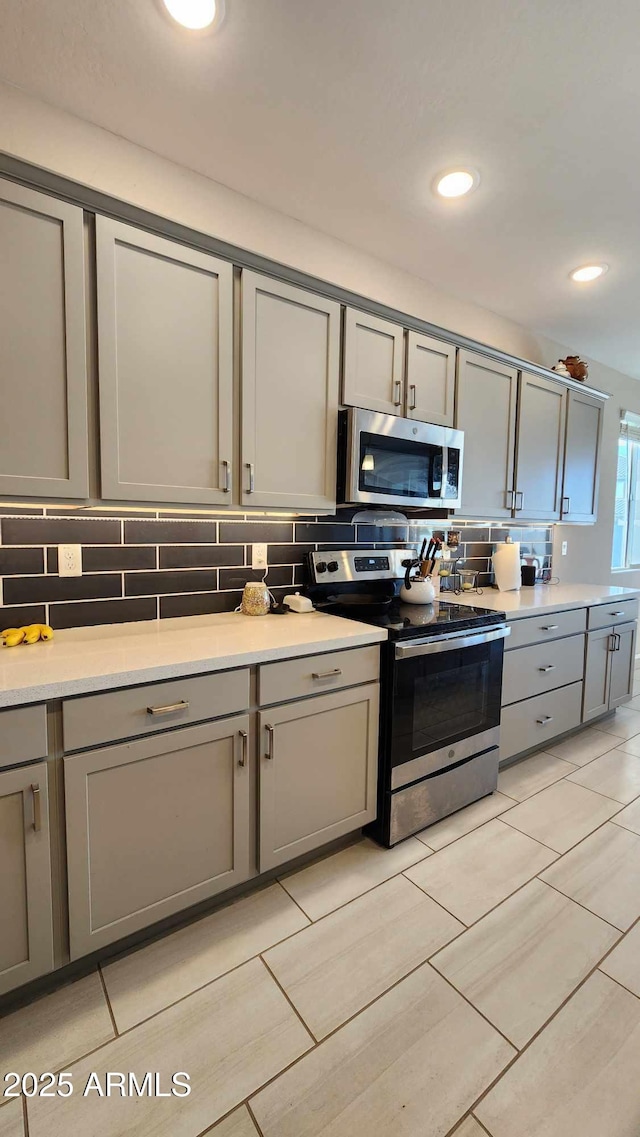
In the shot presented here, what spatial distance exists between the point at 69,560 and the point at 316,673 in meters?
1.01

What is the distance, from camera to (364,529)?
8.55ft

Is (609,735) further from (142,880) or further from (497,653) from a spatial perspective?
(142,880)

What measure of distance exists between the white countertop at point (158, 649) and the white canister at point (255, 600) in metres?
0.03

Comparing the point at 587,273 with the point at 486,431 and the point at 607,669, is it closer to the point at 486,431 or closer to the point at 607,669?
the point at 486,431

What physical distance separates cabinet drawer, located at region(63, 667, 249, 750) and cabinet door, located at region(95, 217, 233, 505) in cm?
66

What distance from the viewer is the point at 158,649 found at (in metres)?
1.51

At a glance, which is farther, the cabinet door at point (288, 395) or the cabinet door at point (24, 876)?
the cabinet door at point (288, 395)

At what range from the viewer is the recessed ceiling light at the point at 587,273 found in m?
2.46

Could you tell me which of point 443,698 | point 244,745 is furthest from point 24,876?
point 443,698

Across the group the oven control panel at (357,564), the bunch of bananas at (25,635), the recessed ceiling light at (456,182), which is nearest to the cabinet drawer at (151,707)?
the bunch of bananas at (25,635)

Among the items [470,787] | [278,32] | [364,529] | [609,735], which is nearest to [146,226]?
[278,32]

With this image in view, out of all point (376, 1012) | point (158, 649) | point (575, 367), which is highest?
point (575, 367)

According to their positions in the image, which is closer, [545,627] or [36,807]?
[36,807]

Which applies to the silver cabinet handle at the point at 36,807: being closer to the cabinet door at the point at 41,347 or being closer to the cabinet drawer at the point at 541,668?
the cabinet door at the point at 41,347
